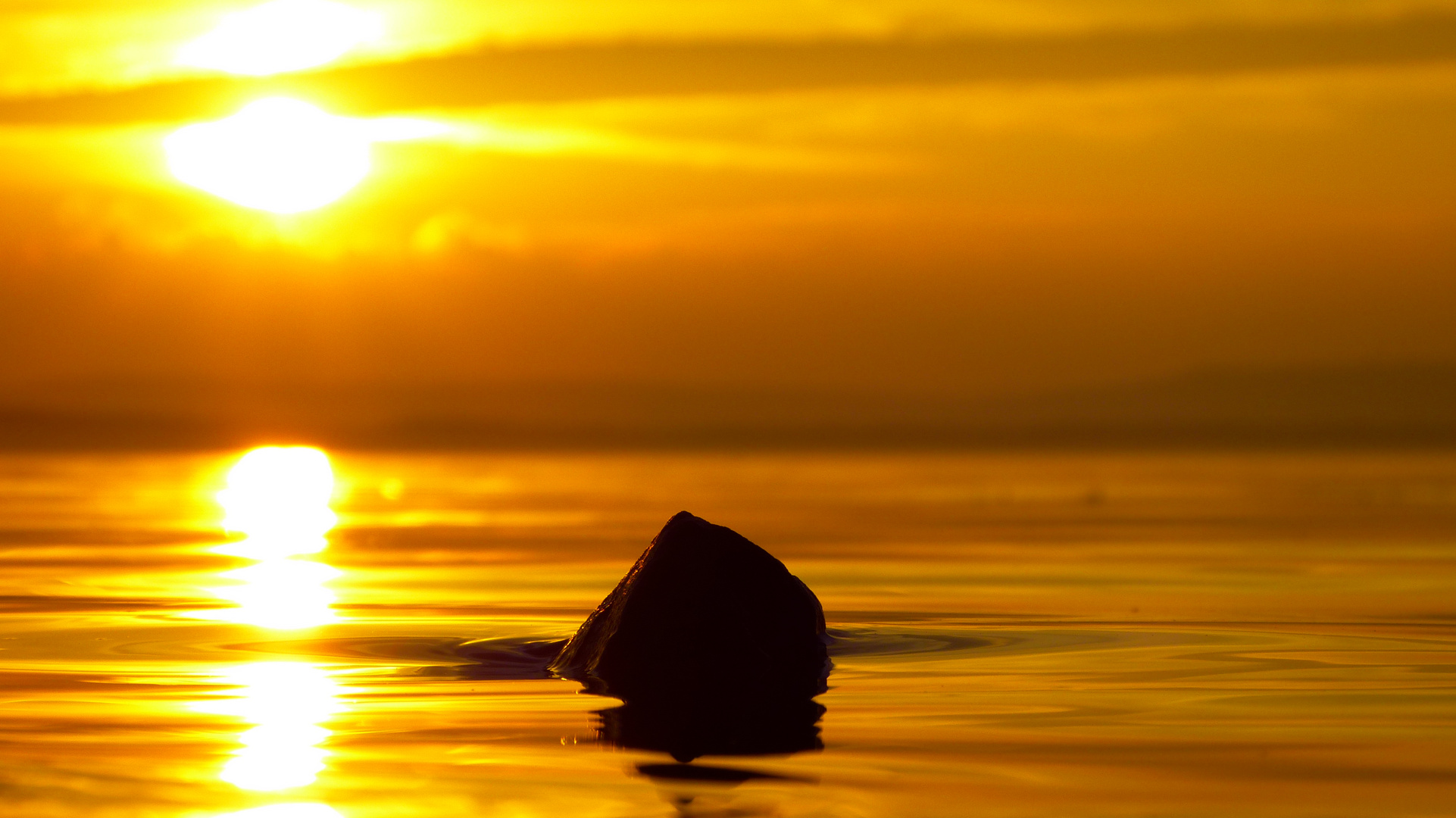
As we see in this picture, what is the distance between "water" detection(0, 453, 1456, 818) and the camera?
23.0 ft

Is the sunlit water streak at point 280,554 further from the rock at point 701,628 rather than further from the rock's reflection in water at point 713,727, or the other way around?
the rock's reflection in water at point 713,727

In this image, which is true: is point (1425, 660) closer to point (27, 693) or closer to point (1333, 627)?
point (1333, 627)

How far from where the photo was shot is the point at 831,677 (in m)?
10.4

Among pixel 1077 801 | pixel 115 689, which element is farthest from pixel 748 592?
pixel 1077 801

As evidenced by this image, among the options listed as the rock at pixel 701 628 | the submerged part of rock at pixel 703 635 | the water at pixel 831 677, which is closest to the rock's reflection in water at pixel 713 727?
the submerged part of rock at pixel 703 635

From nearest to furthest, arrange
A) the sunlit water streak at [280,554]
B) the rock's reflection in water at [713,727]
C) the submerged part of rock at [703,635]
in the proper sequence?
1. the rock's reflection in water at [713,727]
2. the submerged part of rock at [703,635]
3. the sunlit water streak at [280,554]

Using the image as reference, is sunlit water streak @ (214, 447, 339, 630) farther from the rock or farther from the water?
the rock

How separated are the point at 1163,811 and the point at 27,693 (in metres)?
5.80

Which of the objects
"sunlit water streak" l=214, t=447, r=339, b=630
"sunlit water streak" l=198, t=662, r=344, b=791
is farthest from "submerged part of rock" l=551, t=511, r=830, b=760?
"sunlit water streak" l=214, t=447, r=339, b=630

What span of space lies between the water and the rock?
1.23 feet

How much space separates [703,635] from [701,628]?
0.04 m

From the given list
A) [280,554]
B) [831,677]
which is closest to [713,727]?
[831,677]

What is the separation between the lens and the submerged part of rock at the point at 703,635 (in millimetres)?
10031

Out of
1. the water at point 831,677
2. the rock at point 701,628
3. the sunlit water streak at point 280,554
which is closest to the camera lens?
the water at point 831,677
